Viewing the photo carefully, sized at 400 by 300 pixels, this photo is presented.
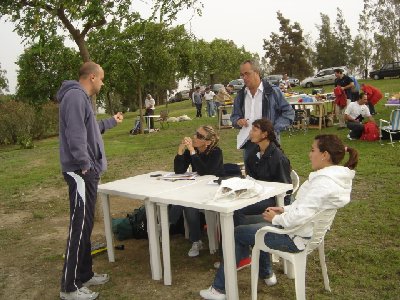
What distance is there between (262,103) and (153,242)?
6.66 ft

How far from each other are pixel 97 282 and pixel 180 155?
5.21 feet

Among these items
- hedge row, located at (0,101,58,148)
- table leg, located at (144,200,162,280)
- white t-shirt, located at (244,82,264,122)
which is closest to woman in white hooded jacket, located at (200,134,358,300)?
table leg, located at (144,200,162,280)

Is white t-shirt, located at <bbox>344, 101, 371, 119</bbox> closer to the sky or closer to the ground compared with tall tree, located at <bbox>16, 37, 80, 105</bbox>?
closer to the ground

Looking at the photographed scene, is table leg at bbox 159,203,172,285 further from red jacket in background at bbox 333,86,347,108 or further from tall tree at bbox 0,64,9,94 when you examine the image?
tall tree at bbox 0,64,9,94

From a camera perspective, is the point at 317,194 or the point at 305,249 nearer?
the point at 317,194

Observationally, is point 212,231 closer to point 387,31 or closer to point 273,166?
point 273,166

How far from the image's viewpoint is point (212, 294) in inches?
148

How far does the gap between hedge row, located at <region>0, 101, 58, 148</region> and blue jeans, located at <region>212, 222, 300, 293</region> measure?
1714 cm

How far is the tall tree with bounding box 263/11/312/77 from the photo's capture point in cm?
5575

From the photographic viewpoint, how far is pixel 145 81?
20562mm

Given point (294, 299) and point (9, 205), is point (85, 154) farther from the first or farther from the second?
point (9, 205)

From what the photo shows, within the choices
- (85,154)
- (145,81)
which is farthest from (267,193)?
(145,81)

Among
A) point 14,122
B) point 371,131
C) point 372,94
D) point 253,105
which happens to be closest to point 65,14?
point 253,105

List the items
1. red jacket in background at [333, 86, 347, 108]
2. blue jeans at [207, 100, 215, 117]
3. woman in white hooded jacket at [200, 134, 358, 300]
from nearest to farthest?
woman in white hooded jacket at [200, 134, 358, 300]
red jacket in background at [333, 86, 347, 108]
blue jeans at [207, 100, 215, 117]
